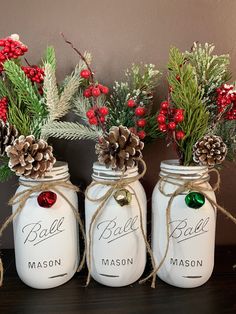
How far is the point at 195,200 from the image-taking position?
525 millimetres

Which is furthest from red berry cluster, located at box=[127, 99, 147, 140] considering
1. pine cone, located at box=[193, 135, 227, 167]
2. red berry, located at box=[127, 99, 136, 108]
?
pine cone, located at box=[193, 135, 227, 167]

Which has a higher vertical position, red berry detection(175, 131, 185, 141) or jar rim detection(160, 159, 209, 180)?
red berry detection(175, 131, 185, 141)

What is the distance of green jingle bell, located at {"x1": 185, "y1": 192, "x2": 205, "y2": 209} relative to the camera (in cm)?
52

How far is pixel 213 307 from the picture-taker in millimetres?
518

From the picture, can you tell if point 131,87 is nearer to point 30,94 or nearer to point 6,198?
point 30,94

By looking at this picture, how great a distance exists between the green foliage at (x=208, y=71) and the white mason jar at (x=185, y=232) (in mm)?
139

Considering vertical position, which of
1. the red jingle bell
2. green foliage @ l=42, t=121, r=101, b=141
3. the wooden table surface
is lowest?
the wooden table surface

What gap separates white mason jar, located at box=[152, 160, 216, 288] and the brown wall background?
225 mm

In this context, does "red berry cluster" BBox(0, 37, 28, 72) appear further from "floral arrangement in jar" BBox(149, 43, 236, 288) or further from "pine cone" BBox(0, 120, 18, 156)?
"floral arrangement in jar" BBox(149, 43, 236, 288)

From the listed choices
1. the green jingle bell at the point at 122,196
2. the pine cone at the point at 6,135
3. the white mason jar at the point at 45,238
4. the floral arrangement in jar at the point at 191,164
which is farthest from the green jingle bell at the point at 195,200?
the pine cone at the point at 6,135

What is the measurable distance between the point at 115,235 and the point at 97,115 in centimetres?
21

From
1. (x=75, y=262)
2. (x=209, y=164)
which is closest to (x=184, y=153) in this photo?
(x=209, y=164)

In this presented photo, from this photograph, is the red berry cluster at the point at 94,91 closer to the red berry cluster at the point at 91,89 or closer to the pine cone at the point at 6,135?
the red berry cluster at the point at 91,89

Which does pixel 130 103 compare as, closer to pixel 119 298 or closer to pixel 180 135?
pixel 180 135
